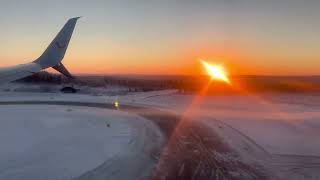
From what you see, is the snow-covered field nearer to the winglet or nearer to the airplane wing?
the airplane wing

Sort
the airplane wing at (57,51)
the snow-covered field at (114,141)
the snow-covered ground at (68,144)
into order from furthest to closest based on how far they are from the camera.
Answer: the airplane wing at (57,51) < the snow-covered field at (114,141) < the snow-covered ground at (68,144)

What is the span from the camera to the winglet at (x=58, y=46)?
1292 centimetres

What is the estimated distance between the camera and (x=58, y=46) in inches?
510

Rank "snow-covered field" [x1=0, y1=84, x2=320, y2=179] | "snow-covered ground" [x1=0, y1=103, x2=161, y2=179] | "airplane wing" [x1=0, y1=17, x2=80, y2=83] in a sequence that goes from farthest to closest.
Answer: "airplane wing" [x1=0, y1=17, x2=80, y2=83] < "snow-covered field" [x1=0, y1=84, x2=320, y2=179] < "snow-covered ground" [x1=0, y1=103, x2=161, y2=179]

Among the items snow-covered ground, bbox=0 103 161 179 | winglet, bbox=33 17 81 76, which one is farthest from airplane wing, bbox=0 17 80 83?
snow-covered ground, bbox=0 103 161 179

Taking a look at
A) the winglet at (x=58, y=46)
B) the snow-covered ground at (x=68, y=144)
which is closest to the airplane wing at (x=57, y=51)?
the winglet at (x=58, y=46)

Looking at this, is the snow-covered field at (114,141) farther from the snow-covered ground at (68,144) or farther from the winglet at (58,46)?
the winglet at (58,46)

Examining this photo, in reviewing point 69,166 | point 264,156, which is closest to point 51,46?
point 69,166

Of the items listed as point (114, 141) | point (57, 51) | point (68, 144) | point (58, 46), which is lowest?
point (68, 144)

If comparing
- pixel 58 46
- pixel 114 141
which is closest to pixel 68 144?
pixel 114 141

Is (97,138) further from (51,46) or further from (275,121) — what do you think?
(275,121)

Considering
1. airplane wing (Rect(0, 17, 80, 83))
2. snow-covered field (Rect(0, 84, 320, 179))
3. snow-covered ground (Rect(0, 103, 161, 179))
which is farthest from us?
airplane wing (Rect(0, 17, 80, 83))

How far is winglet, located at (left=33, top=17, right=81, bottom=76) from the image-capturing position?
12922 millimetres

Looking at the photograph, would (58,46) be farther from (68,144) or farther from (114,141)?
(114,141)
